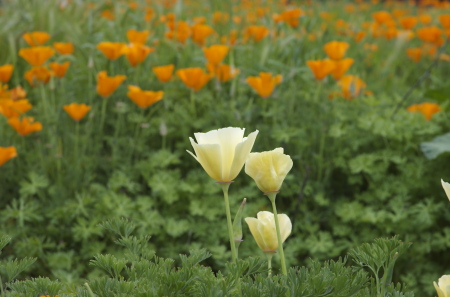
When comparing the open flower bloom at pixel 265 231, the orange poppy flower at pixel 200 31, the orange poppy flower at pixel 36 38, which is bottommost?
the orange poppy flower at pixel 200 31

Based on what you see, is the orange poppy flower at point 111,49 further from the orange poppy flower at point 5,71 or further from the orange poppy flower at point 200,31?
the orange poppy flower at point 200,31

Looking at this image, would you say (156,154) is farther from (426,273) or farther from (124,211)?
(426,273)

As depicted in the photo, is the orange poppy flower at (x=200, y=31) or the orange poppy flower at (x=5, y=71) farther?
the orange poppy flower at (x=200, y=31)

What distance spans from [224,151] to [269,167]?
0.09 m

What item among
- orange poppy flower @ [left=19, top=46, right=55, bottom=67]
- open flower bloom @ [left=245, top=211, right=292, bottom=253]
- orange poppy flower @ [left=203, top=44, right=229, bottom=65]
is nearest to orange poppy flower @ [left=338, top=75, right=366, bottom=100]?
orange poppy flower @ [left=203, top=44, right=229, bottom=65]

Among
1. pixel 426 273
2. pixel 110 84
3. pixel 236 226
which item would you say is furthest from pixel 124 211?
pixel 236 226

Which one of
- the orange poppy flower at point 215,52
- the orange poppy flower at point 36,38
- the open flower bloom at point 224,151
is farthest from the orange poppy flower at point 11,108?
the open flower bloom at point 224,151

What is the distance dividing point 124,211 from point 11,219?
1.95ft

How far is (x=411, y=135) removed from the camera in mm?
2834

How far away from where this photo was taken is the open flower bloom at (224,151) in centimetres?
114

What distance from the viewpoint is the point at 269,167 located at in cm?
118

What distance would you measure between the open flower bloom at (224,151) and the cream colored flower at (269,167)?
3cm

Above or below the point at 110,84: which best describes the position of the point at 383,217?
below

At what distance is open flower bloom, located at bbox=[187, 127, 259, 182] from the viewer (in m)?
1.14
